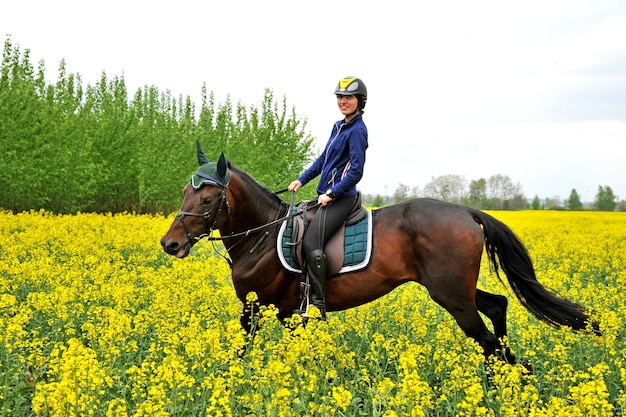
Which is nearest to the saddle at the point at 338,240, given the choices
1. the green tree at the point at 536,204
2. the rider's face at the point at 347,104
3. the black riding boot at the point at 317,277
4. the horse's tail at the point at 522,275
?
the black riding boot at the point at 317,277

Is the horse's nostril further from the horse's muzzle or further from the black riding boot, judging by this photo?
the black riding boot

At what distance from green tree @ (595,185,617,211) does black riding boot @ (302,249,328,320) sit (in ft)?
184

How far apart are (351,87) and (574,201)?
63983 mm

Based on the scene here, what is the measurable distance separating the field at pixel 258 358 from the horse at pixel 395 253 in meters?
0.33

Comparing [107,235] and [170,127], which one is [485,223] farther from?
[170,127]

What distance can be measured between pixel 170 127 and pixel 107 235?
19.1 m

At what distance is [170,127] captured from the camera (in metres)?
31.2

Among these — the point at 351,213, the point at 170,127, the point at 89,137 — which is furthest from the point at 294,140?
the point at 351,213

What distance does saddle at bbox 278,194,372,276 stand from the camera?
5109 mm

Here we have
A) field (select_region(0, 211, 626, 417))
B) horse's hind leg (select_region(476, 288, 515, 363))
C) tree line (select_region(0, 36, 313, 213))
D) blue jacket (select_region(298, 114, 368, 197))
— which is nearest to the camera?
field (select_region(0, 211, 626, 417))

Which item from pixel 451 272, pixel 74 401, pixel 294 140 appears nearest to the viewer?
pixel 74 401

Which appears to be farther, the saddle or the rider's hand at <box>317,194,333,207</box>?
the saddle

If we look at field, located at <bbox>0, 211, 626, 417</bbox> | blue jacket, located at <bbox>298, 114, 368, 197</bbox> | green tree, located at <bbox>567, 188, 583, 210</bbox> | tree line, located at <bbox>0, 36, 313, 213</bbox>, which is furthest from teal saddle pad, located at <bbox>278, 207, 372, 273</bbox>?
green tree, located at <bbox>567, 188, 583, 210</bbox>

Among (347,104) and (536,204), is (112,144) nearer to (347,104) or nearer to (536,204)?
(347,104)
